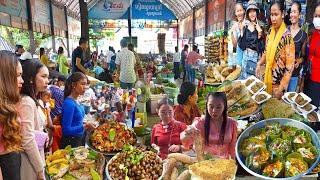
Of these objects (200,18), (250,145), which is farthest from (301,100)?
(200,18)

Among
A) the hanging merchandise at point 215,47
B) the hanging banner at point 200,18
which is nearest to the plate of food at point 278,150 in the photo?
the hanging merchandise at point 215,47

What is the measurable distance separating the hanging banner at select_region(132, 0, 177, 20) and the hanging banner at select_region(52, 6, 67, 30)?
5834 millimetres

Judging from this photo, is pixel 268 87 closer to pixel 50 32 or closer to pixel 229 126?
pixel 229 126

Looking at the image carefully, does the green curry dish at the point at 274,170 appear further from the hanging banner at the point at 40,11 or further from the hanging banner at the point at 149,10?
the hanging banner at the point at 149,10

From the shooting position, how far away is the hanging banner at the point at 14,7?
11.0m

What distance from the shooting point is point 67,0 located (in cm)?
2303

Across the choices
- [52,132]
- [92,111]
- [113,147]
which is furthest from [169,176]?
[92,111]

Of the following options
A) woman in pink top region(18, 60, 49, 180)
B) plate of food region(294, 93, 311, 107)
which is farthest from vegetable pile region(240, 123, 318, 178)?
woman in pink top region(18, 60, 49, 180)

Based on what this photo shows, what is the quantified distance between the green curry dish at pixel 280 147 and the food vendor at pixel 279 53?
4.30ft

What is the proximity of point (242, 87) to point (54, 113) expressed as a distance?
2.31 metres

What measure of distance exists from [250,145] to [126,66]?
518 cm

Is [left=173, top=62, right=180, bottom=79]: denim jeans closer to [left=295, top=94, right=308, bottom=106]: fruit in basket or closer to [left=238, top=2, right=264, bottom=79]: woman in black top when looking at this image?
[left=238, top=2, right=264, bottom=79]: woman in black top

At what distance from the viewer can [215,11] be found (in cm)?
1680

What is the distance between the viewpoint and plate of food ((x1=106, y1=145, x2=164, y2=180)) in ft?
7.39
